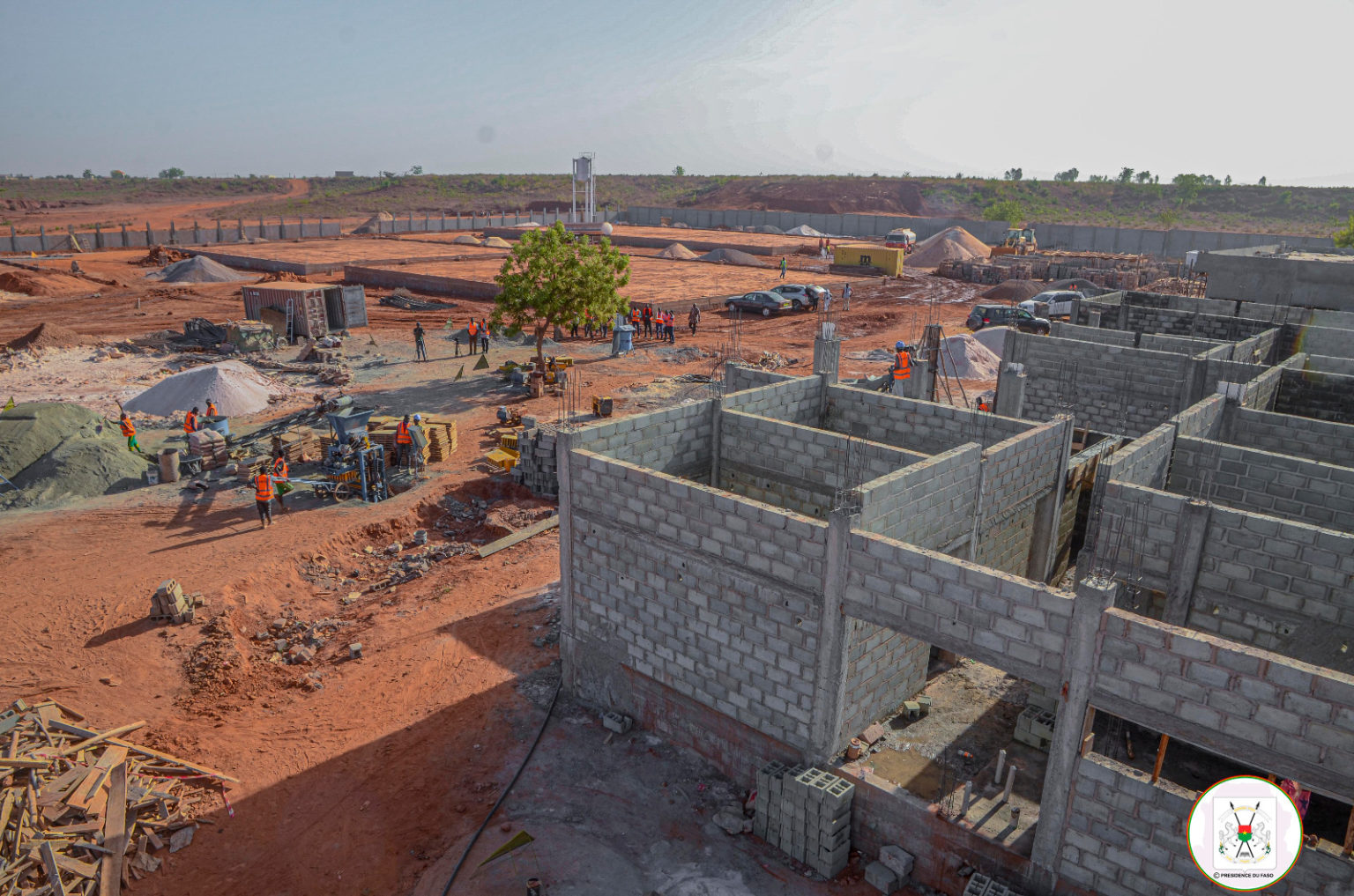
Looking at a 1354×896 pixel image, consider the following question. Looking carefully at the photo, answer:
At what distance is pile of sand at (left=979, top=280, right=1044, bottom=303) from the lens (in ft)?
154

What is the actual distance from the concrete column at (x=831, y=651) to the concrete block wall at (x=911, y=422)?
4.14 m

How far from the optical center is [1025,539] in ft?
44.0

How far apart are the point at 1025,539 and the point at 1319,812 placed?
5.13 metres

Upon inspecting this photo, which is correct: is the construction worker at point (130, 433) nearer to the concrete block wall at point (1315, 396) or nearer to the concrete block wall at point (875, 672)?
the concrete block wall at point (875, 672)

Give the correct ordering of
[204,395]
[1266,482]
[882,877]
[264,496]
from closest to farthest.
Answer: [882,877], [1266,482], [264,496], [204,395]

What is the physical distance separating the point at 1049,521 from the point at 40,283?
5543cm

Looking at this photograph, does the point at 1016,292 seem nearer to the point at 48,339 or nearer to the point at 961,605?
the point at 961,605

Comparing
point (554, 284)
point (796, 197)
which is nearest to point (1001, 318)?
point (554, 284)

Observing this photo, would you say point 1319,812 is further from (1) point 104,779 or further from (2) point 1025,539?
(1) point 104,779

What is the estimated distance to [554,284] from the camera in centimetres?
2830

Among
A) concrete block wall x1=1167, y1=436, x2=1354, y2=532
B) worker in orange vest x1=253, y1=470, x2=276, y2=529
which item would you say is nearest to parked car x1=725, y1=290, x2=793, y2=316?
worker in orange vest x1=253, y1=470, x2=276, y2=529

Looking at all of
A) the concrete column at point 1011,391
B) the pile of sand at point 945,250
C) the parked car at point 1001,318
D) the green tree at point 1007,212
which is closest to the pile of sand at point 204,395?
the concrete column at point 1011,391

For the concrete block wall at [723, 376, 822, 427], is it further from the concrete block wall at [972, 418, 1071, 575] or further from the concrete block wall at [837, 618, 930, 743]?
the concrete block wall at [837, 618, 930, 743]

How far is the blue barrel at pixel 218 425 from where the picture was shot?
2269cm
